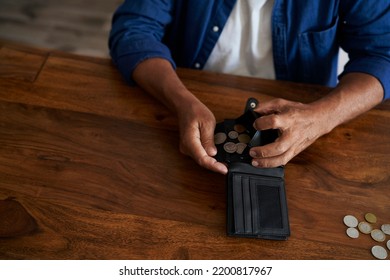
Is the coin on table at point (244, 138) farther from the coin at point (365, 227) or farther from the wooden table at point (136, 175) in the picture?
the coin at point (365, 227)

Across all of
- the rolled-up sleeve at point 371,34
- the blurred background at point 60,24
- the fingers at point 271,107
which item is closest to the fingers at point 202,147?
the fingers at point 271,107

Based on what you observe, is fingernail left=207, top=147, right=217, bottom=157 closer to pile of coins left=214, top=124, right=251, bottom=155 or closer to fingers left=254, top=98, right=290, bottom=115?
pile of coins left=214, top=124, right=251, bottom=155

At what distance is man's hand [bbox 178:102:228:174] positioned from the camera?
0.79 metres

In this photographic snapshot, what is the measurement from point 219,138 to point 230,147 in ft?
0.11

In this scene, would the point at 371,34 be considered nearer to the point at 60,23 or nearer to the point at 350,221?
the point at 350,221

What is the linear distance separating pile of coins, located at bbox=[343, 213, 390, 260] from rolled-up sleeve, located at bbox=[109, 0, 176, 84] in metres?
0.56

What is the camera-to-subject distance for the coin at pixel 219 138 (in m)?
0.83

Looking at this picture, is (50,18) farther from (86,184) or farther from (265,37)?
(86,184)

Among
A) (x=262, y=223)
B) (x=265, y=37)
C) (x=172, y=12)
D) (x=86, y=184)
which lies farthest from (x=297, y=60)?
(x=86, y=184)

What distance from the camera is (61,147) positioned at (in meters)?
0.85

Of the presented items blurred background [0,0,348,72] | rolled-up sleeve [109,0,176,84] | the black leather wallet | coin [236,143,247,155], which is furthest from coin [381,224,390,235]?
blurred background [0,0,348,72]
